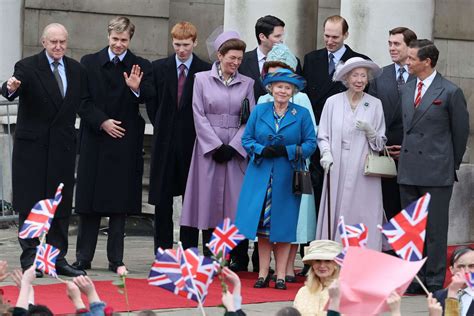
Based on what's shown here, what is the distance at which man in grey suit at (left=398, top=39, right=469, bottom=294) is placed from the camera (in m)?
11.1

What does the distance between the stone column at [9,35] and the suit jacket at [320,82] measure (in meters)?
4.78

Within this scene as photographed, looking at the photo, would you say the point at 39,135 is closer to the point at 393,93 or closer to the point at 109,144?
the point at 109,144

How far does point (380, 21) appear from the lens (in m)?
13.3

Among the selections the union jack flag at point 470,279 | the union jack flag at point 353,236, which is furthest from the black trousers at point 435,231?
the union jack flag at point 353,236

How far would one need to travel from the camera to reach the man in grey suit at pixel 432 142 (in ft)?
36.5

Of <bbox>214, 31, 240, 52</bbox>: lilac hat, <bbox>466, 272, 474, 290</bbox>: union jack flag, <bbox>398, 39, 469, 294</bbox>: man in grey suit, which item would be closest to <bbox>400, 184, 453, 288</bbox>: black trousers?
<bbox>398, 39, 469, 294</bbox>: man in grey suit

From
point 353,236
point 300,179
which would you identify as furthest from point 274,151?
point 353,236

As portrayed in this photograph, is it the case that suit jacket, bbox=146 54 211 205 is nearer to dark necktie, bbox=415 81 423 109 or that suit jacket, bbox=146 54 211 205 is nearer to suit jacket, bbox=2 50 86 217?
suit jacket, bbox=2 50 86 217

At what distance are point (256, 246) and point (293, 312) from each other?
5556 millimetres

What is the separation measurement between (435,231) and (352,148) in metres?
0.87

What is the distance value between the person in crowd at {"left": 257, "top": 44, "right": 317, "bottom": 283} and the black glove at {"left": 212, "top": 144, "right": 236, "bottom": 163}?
1.47 ft

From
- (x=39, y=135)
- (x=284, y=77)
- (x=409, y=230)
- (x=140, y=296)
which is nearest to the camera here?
(x=409, y=230)

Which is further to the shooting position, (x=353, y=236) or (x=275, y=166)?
(x=275, y=166)

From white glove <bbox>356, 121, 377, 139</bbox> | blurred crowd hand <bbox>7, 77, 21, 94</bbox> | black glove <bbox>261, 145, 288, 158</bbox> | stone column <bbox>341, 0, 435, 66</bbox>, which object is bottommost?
black glove <bbox>261, 145, 288, 158</bbox>
